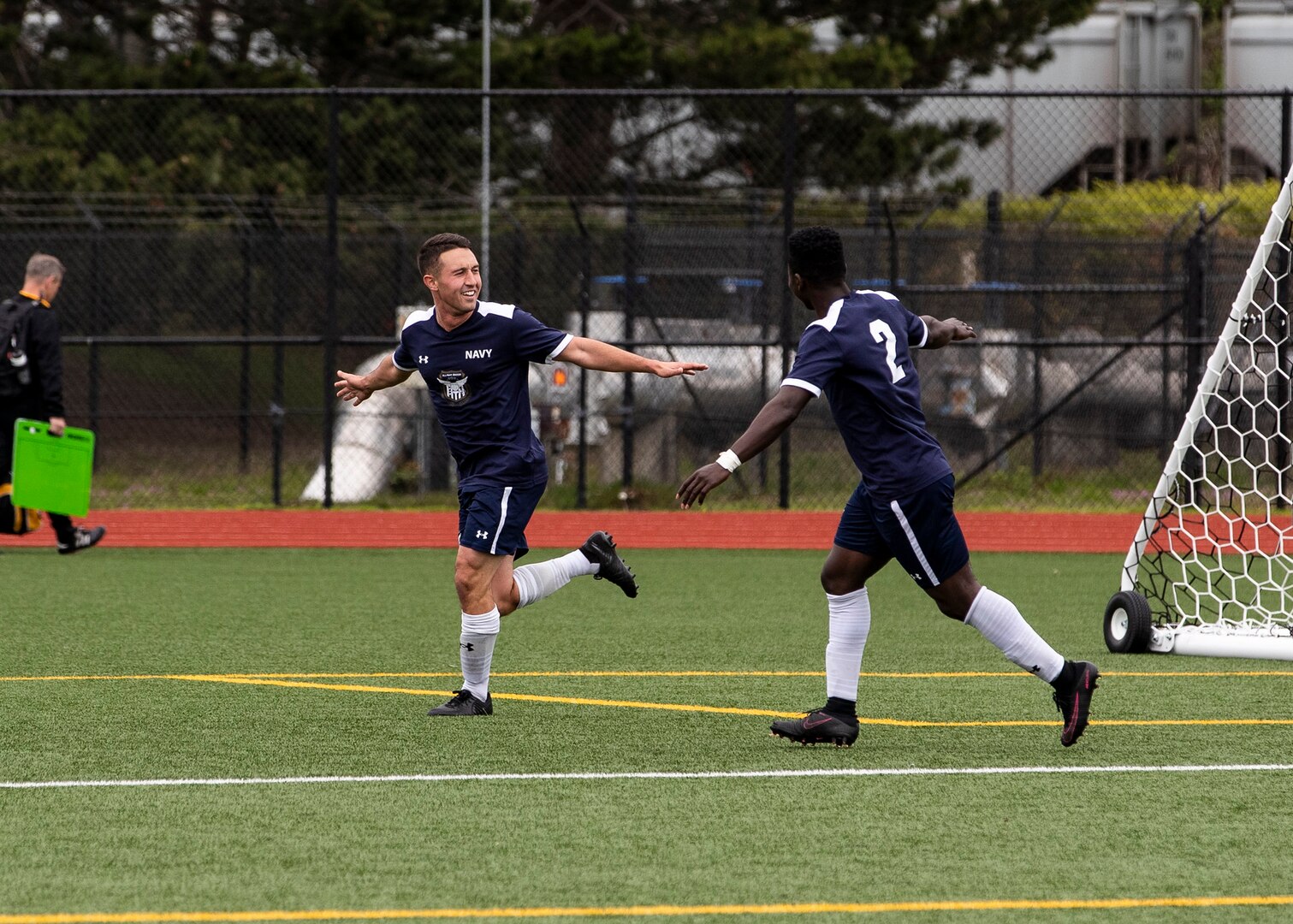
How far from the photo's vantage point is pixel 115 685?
300 inches

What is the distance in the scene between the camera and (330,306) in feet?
49.1

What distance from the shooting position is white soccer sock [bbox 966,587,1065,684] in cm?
627

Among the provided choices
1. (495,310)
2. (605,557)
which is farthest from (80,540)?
(495,310)

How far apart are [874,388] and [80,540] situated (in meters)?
8.62

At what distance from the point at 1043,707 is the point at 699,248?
428 inches

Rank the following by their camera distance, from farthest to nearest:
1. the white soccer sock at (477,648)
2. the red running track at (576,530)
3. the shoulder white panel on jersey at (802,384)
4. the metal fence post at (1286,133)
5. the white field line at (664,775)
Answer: the metal fence post at (1286,133)
the red running track at (576,530)
the white soccer sock at (477,648)
the shoulder white panel on jersey at (802,384)
the white field line at (664,775)

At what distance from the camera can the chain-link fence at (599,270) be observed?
16.3 m

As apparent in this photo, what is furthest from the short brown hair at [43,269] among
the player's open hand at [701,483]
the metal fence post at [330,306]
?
the player's open hand at [701,483]

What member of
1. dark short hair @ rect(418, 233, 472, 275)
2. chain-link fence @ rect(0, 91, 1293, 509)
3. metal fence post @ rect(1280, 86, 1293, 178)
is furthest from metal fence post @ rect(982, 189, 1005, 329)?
dark short hair @ rect(418, 233, 472, 275)

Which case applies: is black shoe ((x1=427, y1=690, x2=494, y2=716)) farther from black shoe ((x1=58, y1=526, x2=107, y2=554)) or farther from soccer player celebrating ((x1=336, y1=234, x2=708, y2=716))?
black shoe ((x1=58, y1=526, x2=107, y2=554))

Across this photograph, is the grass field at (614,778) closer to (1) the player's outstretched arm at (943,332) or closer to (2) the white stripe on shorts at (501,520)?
(2) the white stripe on shorts at (501,520)

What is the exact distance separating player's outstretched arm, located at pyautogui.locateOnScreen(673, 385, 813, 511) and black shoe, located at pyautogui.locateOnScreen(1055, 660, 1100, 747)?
4.26 ft

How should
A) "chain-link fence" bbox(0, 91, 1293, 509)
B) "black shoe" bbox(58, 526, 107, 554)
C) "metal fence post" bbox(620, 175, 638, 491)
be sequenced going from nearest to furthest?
"black shoe" bbox(58, 526, 107, 554), "metal fence post" bbox(620, 175, 638, 491), "chain-link fence" bbox(0, 91, 1293, 509)

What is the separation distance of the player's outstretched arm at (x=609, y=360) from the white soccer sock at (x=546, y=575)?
0.97 meters
